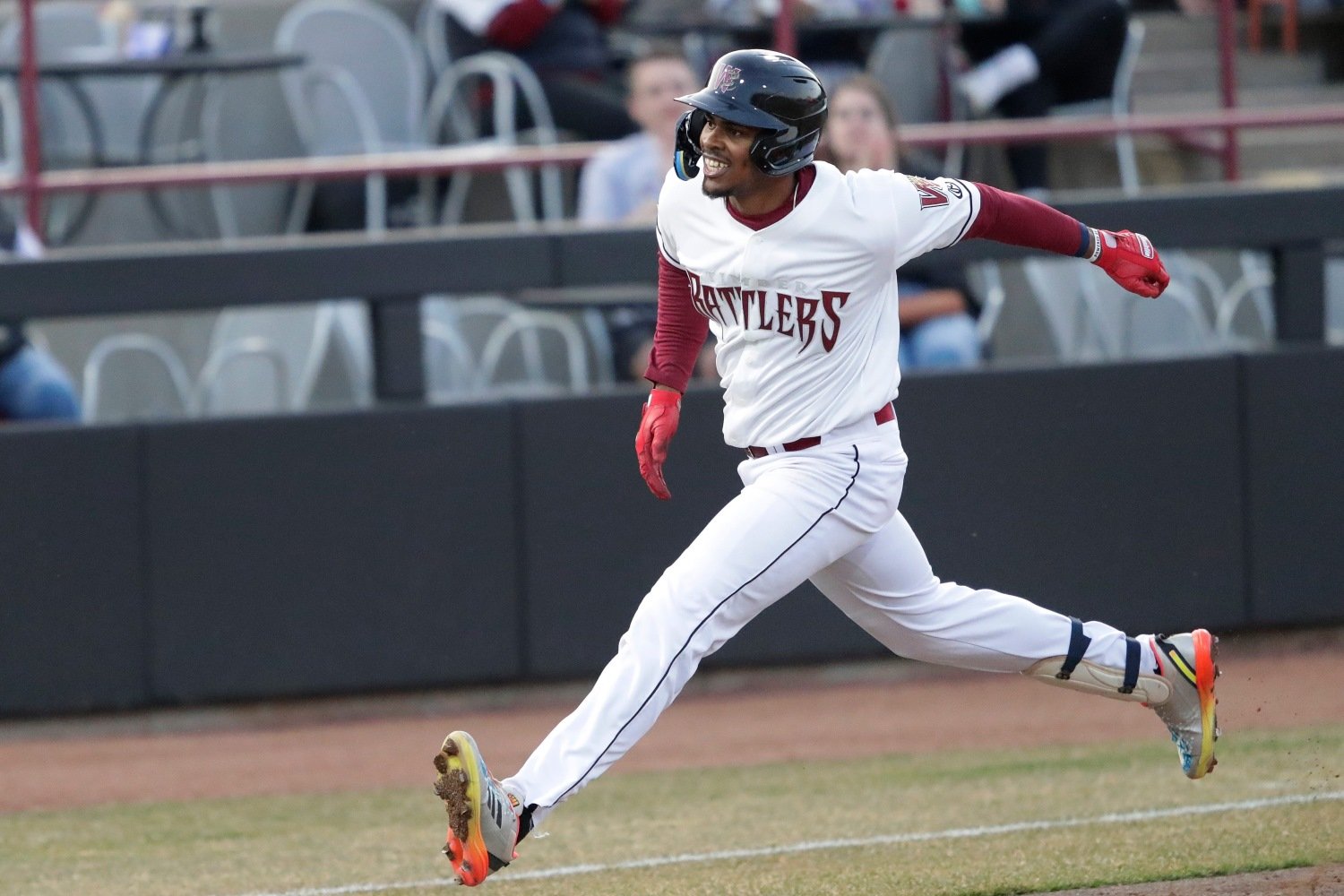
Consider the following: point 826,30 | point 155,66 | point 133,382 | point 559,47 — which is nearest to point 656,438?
point 133,382

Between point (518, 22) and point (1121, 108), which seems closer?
point (518, 22)

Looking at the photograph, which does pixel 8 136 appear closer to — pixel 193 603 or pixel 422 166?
pixel 422 166

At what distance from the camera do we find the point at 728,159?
4125 millimetres

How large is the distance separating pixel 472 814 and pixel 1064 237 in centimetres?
196

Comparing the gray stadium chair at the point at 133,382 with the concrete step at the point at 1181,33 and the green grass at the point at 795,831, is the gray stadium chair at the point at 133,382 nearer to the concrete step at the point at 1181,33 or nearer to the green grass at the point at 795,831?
the green grass at the point at 795,831

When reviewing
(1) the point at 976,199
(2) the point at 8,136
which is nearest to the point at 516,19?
(2) the point at 8,136

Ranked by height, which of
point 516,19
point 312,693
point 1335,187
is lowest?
point 312,693

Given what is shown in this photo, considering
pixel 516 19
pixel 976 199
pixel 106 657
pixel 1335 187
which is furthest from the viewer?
pixel 516 19

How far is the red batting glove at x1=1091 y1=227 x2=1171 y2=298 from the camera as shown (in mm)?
4500

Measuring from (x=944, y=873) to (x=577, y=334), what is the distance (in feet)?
13.4

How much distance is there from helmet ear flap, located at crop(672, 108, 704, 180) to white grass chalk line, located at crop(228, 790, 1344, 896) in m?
1.79

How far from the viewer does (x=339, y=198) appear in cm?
927

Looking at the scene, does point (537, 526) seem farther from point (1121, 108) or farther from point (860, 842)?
point (1121, 108)

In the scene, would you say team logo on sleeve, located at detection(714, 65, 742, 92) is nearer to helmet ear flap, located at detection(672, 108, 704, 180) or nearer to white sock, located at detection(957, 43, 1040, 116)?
helmet ear flap, located at detection(672, 108, 704, 180)
